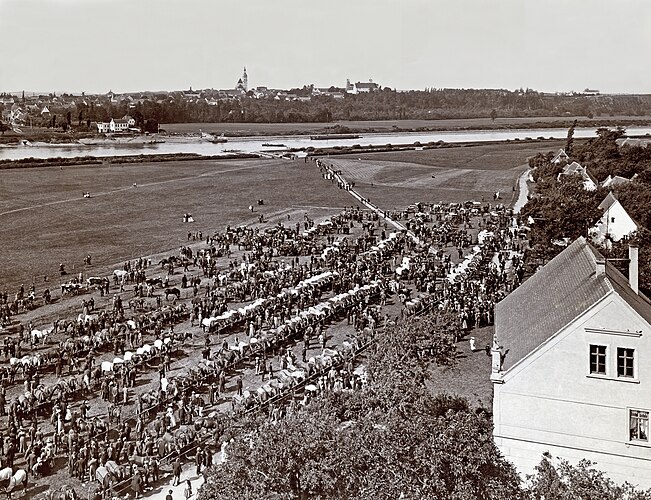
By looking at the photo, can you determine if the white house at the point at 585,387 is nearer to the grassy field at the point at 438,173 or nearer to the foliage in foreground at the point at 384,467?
the foliage in foreground at the point at 384,467

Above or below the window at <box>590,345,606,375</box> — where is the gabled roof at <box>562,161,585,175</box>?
above

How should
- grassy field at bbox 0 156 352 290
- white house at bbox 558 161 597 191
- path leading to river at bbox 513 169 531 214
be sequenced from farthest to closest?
path leading to river at bbox 513 169 531 214
white house at bbox 558 161 597 191
grassy field at bbox 0 156 352 290

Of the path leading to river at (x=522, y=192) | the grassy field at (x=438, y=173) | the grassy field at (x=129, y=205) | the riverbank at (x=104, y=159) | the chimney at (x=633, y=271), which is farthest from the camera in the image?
the riverbank at (x=104, y=159)

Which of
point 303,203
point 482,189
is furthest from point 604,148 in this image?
point 303,203

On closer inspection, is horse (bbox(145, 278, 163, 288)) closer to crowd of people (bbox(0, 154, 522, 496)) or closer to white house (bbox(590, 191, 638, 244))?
crowd of people (bbox(0, 154, 522, 496))

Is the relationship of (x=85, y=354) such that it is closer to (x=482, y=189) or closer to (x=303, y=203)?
(x=303, y=203)

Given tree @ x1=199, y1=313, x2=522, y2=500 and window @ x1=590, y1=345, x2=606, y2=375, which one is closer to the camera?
tree @ x1=199, y1=313, x2=522, y2=500

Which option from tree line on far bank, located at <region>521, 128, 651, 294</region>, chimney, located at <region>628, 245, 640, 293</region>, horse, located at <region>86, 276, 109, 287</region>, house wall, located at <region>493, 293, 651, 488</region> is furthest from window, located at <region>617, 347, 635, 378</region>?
horse, located at <region>86, 276, 109, 287</region>

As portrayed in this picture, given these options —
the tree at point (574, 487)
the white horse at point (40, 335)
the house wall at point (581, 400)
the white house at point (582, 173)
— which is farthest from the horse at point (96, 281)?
the white house at point (582, 173)
